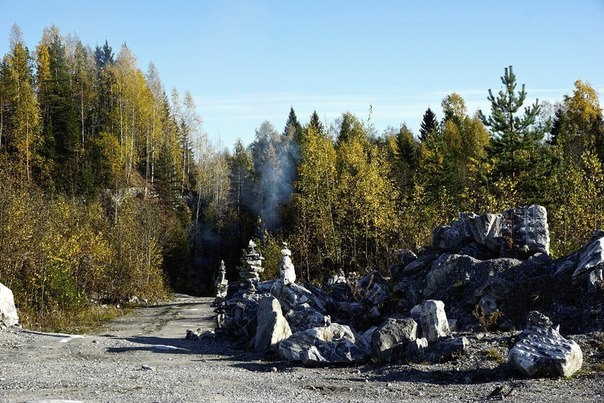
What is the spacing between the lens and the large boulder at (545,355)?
9898 millimetres

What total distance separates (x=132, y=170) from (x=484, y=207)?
123 ft

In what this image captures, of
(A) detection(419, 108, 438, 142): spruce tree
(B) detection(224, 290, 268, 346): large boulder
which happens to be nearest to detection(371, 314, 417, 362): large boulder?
(B) detection(224, 290, 268, 346): large boulder

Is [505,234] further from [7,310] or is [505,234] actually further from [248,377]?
[7,310]

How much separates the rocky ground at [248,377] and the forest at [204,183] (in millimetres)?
7498

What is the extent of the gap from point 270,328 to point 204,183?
165ft

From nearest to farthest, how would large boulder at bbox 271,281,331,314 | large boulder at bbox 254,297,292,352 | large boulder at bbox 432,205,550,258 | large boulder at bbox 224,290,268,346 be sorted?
large boulder at bbox 254,297,292,352 < large boulder at bbox 432,205,550,258 < large boulder at bbox 224,290,268,346 < large boulder at bbox 271,281,331,314

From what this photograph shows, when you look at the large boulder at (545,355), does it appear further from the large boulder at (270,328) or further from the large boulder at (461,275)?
the large boulder at (270,328)

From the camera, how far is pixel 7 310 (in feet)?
59.5

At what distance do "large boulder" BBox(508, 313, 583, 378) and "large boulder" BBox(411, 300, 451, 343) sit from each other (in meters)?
2.07

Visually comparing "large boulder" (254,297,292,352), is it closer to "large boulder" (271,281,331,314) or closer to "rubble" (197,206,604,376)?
"rubble" (197,206,604,376)

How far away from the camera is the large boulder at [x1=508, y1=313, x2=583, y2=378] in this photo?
9.90 m

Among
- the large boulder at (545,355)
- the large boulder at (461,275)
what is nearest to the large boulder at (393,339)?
the large boulder at (545,355)

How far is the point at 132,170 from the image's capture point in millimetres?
54375

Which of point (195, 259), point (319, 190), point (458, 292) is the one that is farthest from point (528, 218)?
point (195, 259)
